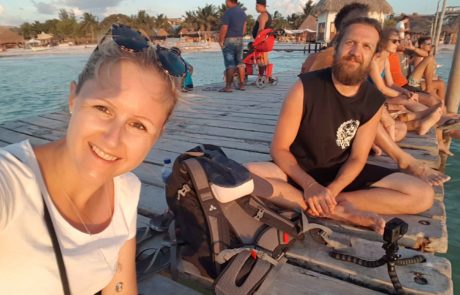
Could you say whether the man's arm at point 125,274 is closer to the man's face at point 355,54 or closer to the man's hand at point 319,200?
the man's hand at point 319,200

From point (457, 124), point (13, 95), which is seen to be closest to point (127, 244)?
point (457, 124)

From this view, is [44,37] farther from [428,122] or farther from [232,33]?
[428,122]

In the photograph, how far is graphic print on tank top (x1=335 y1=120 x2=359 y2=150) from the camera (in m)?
2.62

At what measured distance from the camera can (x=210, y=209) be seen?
1755 mm

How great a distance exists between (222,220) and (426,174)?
2.07 metres

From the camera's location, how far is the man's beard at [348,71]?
2.52m

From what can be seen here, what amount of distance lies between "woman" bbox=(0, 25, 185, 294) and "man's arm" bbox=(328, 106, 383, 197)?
1646mm

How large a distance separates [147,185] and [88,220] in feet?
5.82

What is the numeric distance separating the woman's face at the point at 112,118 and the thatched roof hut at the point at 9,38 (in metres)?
73.8

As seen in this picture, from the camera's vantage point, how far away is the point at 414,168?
2883mm

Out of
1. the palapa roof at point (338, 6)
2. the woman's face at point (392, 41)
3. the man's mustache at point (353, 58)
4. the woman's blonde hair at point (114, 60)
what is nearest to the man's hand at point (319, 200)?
the man's mustache at point (353, 58)

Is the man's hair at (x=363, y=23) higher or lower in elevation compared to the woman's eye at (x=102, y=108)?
higher

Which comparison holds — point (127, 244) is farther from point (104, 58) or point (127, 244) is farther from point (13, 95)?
point (13, 95)

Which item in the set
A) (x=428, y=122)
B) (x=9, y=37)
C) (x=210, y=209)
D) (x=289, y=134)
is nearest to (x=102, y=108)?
(x=210, y=209)
